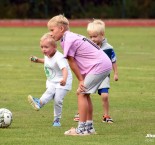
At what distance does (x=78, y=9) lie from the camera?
57719mm

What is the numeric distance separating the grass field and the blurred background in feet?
79.7

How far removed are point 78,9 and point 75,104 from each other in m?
42.0

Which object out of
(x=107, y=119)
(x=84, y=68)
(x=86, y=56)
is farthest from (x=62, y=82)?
(x=107, y=119)

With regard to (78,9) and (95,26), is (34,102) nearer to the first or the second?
(95,26)

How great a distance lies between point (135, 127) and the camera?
12.2m

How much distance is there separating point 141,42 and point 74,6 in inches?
851

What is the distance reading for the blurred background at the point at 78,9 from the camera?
2237 inches

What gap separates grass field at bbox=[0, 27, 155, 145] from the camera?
1084 centimetres

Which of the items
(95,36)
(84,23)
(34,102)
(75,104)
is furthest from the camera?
(84,23)

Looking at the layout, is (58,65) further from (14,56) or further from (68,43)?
(14,56)

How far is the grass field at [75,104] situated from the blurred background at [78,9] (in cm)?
2430

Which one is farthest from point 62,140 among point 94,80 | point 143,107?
point 143,107

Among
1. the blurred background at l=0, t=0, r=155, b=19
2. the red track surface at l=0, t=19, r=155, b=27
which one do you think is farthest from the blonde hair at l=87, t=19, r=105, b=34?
the blurred background at l=0, t=0, r=155, b=19

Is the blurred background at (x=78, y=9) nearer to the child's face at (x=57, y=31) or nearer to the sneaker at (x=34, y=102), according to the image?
the sneaker at (x=34, y=102)
